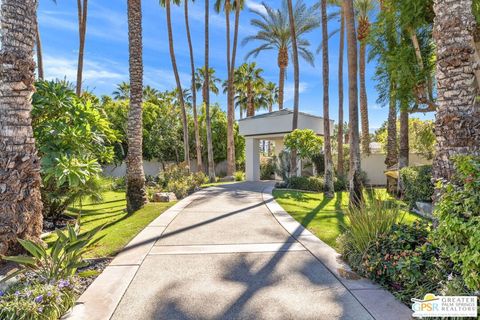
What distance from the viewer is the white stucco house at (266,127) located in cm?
1847

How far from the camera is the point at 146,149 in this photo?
2645 cm

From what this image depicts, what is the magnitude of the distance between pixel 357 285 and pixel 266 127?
1589 centimetres

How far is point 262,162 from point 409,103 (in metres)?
16.7

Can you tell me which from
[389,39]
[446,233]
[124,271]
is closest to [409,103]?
[389,39]

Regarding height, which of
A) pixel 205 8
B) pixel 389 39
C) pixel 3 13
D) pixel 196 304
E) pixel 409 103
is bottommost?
pixel 196 304

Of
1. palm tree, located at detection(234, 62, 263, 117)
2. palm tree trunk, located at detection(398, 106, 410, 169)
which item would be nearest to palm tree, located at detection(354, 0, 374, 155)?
palm tree trunk, located at detection(398, 106, 410, 169)

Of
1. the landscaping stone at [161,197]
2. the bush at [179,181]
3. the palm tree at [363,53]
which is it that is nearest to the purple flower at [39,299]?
the landscaping stone at [161,197]

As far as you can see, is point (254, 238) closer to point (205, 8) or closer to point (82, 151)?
point (82, 151)

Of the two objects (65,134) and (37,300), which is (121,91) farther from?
(37,300)

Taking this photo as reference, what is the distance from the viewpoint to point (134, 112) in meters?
9.25

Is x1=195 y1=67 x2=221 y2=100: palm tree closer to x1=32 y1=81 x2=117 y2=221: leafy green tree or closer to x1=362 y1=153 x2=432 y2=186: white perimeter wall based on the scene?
x1=362 y1=153 x2=432 y2=186: white perimeter wall

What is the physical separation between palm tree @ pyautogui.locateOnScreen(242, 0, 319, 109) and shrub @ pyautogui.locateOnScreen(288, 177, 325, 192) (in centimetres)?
1385

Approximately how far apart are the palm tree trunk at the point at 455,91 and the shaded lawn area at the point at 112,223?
18.9 feet

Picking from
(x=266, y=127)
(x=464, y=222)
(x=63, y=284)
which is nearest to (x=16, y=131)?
(x=63, y=284)
